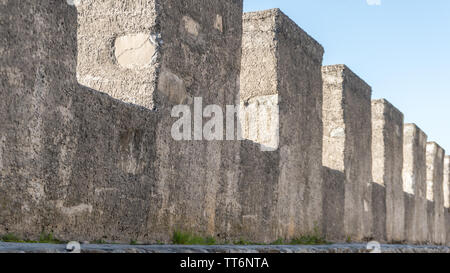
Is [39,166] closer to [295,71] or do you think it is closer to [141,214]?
[141,214]

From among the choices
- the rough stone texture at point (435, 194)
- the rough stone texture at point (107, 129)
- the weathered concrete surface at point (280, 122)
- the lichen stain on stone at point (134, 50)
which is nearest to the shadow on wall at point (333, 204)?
the weathered concrete surface at point (280, 122)

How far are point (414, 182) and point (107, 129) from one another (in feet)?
32.6

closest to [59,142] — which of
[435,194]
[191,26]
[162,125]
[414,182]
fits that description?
[162,125]

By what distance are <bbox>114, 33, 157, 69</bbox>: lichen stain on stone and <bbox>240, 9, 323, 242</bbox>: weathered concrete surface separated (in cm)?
145

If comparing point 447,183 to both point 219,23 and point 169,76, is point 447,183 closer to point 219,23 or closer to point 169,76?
point 219,23

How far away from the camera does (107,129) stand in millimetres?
4047

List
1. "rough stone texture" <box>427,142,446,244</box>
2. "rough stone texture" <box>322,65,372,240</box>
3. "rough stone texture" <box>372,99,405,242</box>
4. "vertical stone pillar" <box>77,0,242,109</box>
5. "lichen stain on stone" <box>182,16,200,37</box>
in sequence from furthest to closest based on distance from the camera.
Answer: "rough stone texture" <box>427,142,446,244</box>, "rough stone texture" <box>372,99,405,242</box>, "rough stone texture" <box>322,65,372,240</box>, "lichen stain on stone" <box>182,16,200,37</box>, "vertical stone pillar" <box>77,0,242,109</box>

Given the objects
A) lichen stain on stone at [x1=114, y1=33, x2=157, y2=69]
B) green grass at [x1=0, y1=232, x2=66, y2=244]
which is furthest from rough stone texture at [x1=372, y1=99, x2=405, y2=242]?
green grass at [x1=0, y1=232, x2=66, y2=244]

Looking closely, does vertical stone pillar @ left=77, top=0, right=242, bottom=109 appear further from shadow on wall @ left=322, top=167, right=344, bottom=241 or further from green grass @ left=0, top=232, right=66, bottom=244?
shadow on wall @ left=322, top=167, right=344, bottom=241

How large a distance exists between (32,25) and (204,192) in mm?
2038

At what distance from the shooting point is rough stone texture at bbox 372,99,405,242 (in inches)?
414

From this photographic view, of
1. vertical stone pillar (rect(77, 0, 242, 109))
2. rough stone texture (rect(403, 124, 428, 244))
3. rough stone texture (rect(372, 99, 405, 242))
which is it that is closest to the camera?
vertical stone pillar (rect(77, 0, 242, 109))

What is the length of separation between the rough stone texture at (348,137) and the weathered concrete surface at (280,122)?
130 cm

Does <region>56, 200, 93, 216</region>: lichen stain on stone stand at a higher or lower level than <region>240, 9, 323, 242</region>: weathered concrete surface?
lower
